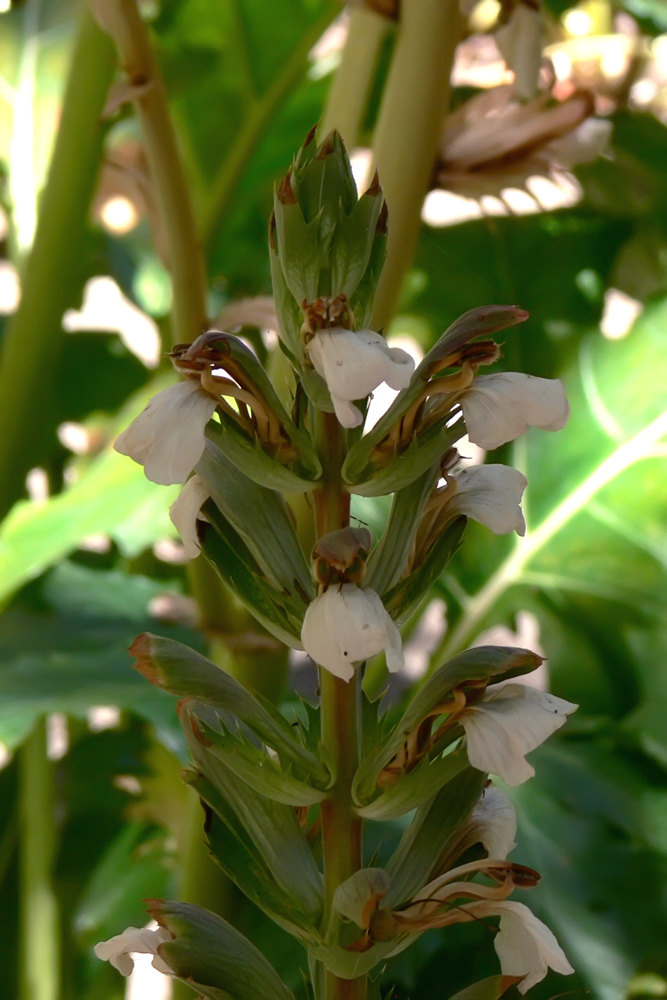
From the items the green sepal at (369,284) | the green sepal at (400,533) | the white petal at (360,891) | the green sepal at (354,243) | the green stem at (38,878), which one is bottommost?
the green stem at (38,878)

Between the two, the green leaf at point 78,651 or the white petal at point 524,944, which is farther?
the green leaf at point 78,651

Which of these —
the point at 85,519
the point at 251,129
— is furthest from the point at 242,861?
the point at 251,129

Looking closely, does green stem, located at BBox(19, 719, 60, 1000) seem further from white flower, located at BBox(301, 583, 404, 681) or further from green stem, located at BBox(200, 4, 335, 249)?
white flower, located at BBox(301, 583, 404, 681)

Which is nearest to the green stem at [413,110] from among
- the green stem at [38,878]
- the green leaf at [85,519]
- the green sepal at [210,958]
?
the green leaf at [85,519]

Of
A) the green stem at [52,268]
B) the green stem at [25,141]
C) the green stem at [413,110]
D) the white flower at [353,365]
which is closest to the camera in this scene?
the white flower at [353,365]

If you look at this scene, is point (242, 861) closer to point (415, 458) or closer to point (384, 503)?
point (415, 458)

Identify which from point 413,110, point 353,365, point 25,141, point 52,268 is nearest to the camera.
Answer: point 353,365

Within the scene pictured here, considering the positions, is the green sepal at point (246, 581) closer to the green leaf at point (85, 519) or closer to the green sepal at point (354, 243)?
the green sepal at point (354, 243)

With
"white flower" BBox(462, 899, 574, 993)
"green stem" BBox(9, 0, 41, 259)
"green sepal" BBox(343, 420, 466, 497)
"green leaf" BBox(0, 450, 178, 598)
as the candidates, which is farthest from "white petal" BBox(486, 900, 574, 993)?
"green stem" BBox(9, 0, 41, 259)
